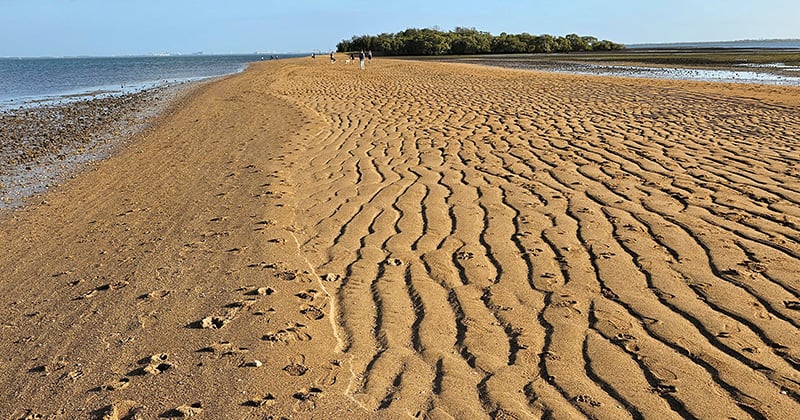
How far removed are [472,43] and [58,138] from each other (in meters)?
68.4

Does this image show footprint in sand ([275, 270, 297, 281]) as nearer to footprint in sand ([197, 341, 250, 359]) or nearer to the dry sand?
the dry sand

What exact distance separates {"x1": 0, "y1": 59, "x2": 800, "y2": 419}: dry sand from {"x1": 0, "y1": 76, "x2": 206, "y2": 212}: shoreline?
829 mm

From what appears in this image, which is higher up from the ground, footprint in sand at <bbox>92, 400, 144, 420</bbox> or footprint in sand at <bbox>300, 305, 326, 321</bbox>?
footprint in sand at <bbox>300, 305, 326, 321</bbox>

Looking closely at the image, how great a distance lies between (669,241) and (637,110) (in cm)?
844

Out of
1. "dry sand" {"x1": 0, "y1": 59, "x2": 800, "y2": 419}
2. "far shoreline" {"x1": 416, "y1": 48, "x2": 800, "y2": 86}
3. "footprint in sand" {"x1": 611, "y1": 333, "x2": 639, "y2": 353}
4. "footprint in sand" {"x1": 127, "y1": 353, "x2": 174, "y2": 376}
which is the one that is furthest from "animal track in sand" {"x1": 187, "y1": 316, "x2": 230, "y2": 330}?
"far shoreline" {"x1": 416, "y1": 48, "x2": 800, "y2": 86}

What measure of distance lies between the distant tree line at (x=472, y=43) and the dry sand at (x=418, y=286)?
7024cm

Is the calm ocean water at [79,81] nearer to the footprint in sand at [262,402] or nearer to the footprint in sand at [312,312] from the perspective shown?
the footprint in sand at [312,312]

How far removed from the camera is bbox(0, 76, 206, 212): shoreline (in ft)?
28.7

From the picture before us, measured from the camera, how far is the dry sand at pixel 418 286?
2.90 metres

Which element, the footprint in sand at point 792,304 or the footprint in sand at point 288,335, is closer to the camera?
the footprint in sand at point 288,335

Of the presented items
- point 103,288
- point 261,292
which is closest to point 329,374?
point 261,292

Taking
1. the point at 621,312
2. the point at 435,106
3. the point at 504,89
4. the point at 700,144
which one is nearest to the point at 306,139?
the point at 435,106

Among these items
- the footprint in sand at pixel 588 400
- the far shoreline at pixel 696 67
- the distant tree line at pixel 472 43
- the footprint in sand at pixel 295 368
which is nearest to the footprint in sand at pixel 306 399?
the footprint in sand at pixel 295 368

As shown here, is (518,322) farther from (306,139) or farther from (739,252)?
(306,139)
